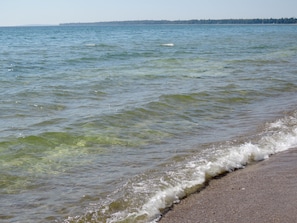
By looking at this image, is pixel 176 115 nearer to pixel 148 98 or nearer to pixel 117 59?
pixel 148 98

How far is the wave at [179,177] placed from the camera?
5.19 meters

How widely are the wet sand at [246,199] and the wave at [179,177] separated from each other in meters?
0.19

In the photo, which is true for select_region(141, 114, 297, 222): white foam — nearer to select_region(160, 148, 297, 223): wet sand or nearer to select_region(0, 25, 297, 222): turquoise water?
select_region(0, 25, 297, 222): turquoise water

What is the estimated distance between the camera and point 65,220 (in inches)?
201

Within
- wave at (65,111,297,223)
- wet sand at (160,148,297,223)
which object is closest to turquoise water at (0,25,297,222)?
wave at (65,111,297,223)

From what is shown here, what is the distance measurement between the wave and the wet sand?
0.19m

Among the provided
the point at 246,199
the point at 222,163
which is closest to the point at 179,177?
the point at 222,163

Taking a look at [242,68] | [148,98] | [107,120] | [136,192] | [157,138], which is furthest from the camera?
[242,68]

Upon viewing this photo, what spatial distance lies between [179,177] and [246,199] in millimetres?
1135

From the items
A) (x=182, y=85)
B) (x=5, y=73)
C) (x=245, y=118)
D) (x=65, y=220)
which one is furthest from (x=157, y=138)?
(x=5, y=73)

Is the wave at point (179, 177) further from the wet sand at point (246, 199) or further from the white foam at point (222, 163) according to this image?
the wet sand at point (246, 199)

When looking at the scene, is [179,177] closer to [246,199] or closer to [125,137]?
[246,199]

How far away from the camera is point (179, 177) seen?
6.23 meters

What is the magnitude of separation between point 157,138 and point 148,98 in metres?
4.08
